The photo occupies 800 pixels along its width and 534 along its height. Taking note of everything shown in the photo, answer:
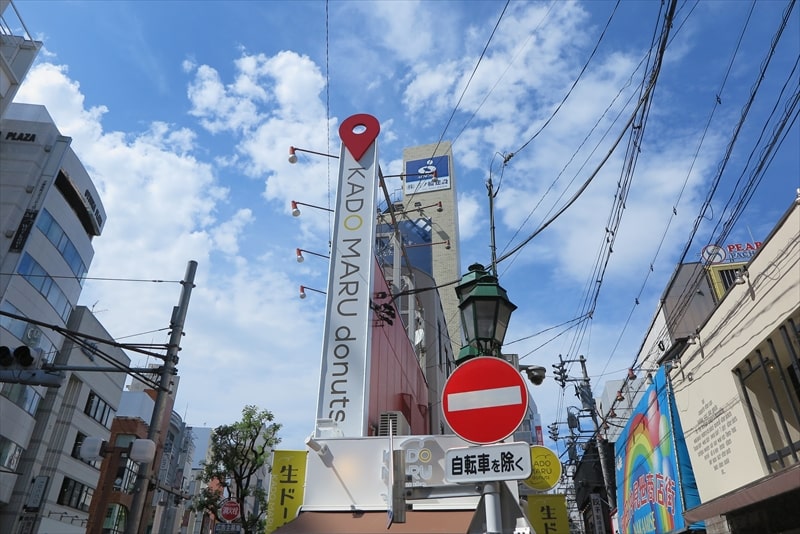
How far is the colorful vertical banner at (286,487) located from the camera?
25.9 feet

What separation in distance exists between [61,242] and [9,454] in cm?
1133

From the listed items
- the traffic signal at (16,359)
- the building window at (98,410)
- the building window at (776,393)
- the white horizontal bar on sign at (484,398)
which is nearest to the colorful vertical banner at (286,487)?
the white horizontal bar on sign at (484,398)

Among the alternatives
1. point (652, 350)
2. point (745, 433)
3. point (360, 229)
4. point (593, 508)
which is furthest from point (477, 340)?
point (593, 508)

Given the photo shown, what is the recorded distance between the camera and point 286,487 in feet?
26.4

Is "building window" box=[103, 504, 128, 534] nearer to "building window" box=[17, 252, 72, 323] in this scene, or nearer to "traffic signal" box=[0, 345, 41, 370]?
"building window" box=[17, 252, 72, 323]

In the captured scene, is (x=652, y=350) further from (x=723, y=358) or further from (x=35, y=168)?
(x=35, y=168)

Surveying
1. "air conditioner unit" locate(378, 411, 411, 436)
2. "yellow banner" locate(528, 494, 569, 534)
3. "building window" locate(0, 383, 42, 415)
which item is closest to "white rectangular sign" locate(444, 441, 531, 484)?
"air conditioner unit" locate(378, 411, 411, 436)

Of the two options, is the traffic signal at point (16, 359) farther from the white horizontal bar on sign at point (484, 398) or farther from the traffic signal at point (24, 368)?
the white horizontal bar on sign at point (484, 398)

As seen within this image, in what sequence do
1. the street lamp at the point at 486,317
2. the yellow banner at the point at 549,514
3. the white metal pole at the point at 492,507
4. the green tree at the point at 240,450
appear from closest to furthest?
the white metal pole at the point at 492,507 → the street lamp at the point at 486,317 → the yellow banner at the point at 549,514 → the green tree at the point at 240,450

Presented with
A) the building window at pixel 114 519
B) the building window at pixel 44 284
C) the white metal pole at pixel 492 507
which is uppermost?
the building window at pixel 44 284

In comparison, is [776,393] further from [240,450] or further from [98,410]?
[98,410]

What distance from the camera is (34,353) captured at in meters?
11.3

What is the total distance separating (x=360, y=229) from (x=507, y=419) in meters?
6.82

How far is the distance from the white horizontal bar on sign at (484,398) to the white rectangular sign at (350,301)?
4580mm
